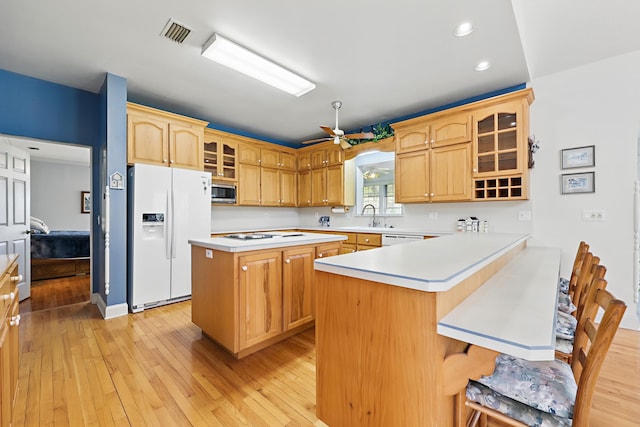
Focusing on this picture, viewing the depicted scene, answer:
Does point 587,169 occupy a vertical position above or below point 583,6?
below

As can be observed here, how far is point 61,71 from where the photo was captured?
9.68 ft

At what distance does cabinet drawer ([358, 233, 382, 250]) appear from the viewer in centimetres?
399

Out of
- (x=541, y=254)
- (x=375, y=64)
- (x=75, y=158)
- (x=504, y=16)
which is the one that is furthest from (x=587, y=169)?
(x=75, y=158)

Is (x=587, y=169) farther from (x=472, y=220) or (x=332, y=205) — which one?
(x=332, y=205)

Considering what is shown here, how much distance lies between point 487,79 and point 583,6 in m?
0.91

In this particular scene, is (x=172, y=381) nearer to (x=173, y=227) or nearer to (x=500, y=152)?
(x=173, y=227)

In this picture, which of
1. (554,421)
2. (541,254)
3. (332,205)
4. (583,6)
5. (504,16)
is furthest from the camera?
(332,205)

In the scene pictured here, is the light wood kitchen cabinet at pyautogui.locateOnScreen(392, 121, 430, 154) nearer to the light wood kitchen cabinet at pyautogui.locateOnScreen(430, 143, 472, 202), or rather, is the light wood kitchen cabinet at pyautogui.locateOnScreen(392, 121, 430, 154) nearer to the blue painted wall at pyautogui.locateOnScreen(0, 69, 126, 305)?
the light wood kitchen cabinet at pyautogui.locateOnScreen(430, 143, 472, 202)

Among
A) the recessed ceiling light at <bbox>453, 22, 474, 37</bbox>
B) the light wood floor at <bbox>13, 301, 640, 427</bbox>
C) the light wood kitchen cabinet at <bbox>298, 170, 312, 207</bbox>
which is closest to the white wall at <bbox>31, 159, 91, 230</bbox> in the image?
the light wood floor at <bbox>13, 301, 640, 427</bbox>

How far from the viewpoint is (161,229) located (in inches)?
134

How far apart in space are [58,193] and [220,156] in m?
5.47

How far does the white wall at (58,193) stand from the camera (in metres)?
6.62

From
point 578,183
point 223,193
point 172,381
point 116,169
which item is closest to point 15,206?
point 116,169

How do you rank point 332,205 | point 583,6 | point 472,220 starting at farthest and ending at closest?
point 332,205, point 472,220, point 583,6
